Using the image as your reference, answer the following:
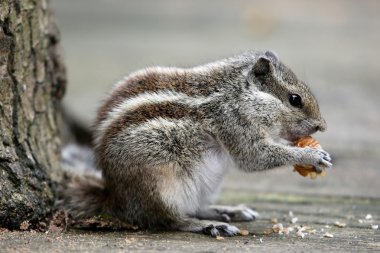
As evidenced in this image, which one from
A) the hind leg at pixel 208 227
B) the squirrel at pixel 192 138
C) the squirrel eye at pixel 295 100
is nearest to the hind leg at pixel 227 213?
the squirrel at pixel 192 138

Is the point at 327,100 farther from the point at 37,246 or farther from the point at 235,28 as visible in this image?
the point at 37,246

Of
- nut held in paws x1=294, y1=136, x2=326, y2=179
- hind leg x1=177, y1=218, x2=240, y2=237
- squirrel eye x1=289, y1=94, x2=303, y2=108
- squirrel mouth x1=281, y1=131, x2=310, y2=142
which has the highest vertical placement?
squirrel eye x1=289, y1=94, x2=303, y2=108

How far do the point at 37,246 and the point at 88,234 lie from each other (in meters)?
0.46

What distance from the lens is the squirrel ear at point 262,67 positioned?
15.4 feet

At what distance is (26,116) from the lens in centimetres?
453

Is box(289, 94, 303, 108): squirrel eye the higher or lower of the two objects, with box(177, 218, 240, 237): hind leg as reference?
higher

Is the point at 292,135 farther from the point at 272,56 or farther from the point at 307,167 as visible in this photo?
the point at 272,56

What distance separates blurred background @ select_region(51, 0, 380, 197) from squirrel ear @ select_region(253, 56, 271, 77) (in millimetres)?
724

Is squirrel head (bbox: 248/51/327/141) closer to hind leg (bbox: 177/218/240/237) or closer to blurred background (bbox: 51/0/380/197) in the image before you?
blurred background (bbox: 51/0/380/197)

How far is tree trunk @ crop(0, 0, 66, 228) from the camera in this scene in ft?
13.8

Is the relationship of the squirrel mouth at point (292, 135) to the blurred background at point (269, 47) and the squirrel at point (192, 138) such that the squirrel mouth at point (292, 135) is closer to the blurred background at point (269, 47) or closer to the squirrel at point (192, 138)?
the squirrel at point (192, 138)

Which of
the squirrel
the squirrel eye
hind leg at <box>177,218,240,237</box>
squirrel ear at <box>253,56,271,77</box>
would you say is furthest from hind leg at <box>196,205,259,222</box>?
squirrel ear at <box>253,56,271,77</box>

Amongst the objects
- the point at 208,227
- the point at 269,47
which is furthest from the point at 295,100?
the point at 269,47

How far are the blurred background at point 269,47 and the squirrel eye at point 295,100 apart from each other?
0.56 m
